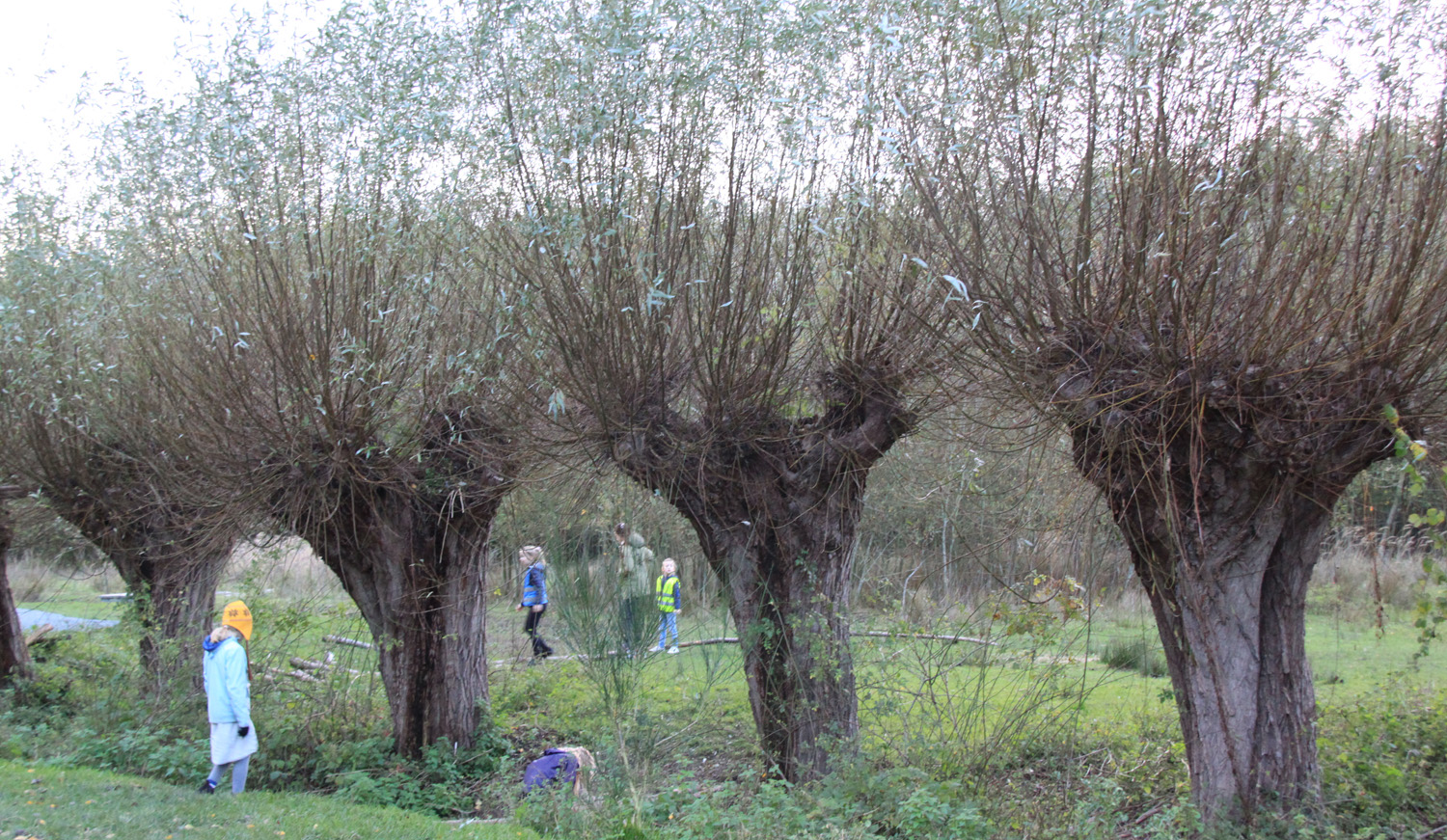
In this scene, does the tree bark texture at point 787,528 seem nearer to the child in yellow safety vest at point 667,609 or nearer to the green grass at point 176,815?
the child in yellow safety vest at point 667,609

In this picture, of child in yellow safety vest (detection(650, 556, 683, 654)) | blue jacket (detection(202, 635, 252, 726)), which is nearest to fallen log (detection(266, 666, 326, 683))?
blue jacket (detection(202, 635, 252, 726))

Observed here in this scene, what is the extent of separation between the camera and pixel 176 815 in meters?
7.04

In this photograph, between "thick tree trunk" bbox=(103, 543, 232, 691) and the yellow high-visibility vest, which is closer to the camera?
the yellow high-visibility vest

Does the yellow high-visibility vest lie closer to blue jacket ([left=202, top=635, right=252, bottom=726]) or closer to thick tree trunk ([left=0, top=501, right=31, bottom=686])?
blue jacket ([left=202, top=635, right=252, bottom=726])

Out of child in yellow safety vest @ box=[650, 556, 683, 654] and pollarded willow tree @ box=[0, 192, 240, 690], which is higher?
pollarded willow tree @ box=[0, 192, 240, 690]

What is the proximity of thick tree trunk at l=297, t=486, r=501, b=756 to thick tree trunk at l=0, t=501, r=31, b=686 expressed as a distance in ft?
26.6

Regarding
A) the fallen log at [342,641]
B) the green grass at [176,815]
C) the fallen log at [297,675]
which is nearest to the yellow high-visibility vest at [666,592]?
the green grass at [176,815]

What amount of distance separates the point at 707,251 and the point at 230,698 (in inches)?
219

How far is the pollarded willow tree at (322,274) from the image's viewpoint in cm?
754

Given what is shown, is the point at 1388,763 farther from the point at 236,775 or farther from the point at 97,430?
the point at 97,430

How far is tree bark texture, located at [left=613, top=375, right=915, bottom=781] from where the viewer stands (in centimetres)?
712

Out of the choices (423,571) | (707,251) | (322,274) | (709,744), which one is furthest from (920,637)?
(322,274)

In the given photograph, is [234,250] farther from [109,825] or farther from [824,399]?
[824,399]

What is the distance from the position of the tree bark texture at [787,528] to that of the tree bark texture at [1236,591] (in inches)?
70.8
